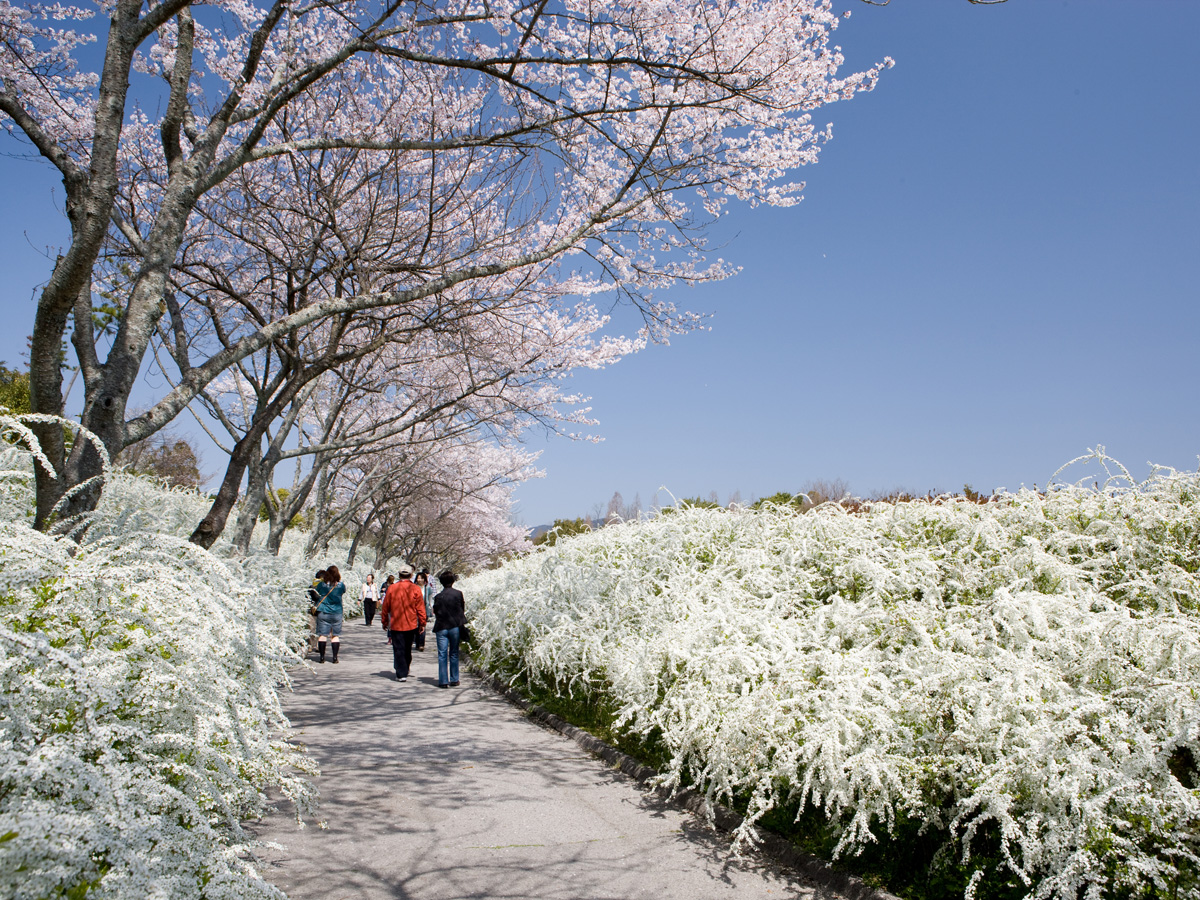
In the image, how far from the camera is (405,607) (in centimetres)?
1096

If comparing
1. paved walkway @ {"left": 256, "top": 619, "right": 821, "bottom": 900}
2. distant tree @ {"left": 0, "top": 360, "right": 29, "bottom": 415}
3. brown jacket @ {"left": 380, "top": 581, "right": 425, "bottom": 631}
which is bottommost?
paved walkway @ {"left": 256, "top": 619, "right": 821, "bottom": 900}

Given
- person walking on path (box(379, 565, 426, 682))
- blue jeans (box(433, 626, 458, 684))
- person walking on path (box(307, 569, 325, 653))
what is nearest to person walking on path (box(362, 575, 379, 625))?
person walking on path (box(307, 569, 325, 653))

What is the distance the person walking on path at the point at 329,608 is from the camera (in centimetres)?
1248

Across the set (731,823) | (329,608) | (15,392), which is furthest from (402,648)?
(15,392)

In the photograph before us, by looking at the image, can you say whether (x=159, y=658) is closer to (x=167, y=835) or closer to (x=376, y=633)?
(x=167, y=835)

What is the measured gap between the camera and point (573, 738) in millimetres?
7242

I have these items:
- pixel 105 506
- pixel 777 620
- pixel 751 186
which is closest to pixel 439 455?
pixel 105 506

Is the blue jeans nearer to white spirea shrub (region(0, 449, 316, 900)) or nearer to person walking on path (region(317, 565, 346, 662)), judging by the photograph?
person walking on path (region(317, 565, 346, 662))

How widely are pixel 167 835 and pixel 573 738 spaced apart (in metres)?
5.09

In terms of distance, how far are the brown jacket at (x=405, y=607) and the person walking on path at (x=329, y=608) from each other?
1.58 metres

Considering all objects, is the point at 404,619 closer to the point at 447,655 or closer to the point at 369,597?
the point at 447,655

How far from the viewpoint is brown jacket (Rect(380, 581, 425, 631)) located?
35.1 feet

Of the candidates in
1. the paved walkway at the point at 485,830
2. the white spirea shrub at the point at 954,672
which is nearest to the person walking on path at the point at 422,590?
the white spirea shrub at the point at 954,672

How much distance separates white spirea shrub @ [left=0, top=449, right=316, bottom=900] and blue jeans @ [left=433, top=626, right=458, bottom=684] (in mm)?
6484
